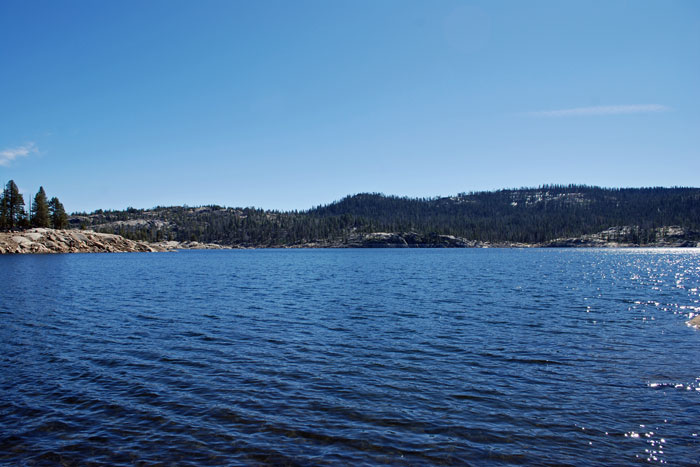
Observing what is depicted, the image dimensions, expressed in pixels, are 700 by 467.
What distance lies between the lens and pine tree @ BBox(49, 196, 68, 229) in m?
168

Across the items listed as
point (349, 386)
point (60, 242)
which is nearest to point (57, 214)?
point (60, 242)

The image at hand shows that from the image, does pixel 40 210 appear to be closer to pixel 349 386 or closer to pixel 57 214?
pixel 57 214

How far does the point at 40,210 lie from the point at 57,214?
14479 millimetres

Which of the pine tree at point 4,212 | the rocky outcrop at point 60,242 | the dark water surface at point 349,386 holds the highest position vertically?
the pine tree at point 4,212

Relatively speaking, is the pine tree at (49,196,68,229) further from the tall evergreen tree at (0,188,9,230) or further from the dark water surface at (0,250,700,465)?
the dark water surface at (0,250,700,465)

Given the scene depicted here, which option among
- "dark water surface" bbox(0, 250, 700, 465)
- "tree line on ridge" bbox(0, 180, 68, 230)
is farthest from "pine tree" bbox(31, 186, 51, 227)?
"dark water surface" bbox(0, 250, 700, 465)

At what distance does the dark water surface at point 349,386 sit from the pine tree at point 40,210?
150 m

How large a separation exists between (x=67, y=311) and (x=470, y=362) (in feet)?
108

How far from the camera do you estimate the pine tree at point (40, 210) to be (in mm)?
154625

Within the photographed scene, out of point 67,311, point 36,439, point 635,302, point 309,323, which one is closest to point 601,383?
point 309,323

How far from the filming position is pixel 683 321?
30.2m

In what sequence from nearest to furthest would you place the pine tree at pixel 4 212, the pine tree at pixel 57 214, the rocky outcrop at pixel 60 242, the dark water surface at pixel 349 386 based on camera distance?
1. the dark water surface at pixel 349 386
2. the rocky outcrop at pixel 60 242
3. the pine tree at pixel 4 212
4. the pine tree at pixel 57 214

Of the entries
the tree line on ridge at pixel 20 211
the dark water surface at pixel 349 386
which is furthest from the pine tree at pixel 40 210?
the dark water surface at pixel 349 386

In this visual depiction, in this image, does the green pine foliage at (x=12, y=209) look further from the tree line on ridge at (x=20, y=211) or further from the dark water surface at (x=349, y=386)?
the dark water surface at (x=349, y=386)
